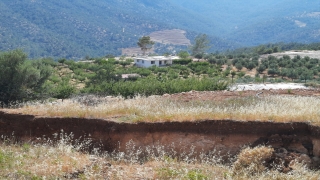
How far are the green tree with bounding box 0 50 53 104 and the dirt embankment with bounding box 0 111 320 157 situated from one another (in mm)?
4363

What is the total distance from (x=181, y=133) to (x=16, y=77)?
852cm

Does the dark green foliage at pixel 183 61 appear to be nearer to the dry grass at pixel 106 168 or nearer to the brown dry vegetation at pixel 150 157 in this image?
the brown dry vegetation at pixel 150 157

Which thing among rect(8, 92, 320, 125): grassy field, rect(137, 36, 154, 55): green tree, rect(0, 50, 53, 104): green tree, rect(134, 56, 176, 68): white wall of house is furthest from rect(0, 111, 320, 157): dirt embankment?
rect(137, 36, 154, 55): green tree

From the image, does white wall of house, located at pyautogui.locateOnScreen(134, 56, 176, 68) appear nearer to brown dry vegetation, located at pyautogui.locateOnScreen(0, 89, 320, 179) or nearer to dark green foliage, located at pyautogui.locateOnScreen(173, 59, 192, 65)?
dark green foliage, located at pyautogui.locateOnScreen(173, 59, 192, 65)

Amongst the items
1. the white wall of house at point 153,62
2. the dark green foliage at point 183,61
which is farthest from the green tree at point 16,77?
the dark green foliage at point 183,61

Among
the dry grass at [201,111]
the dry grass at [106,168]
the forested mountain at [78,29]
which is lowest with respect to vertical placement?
the dry grass at [106,168]

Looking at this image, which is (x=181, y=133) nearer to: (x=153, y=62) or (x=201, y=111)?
(x=201, y=111)

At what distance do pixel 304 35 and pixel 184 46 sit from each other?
5822cm

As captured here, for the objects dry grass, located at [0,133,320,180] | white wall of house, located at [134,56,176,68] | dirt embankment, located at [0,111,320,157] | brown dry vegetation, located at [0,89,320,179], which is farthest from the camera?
white wall of house, located at [134,56,176,68]

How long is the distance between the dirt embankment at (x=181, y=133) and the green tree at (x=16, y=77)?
4.36m

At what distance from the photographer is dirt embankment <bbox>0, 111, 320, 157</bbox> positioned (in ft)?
27.3

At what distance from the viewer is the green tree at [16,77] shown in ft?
45.7

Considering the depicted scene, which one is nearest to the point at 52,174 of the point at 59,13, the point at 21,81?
the point at 21,81

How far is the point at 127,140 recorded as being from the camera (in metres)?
9.19
